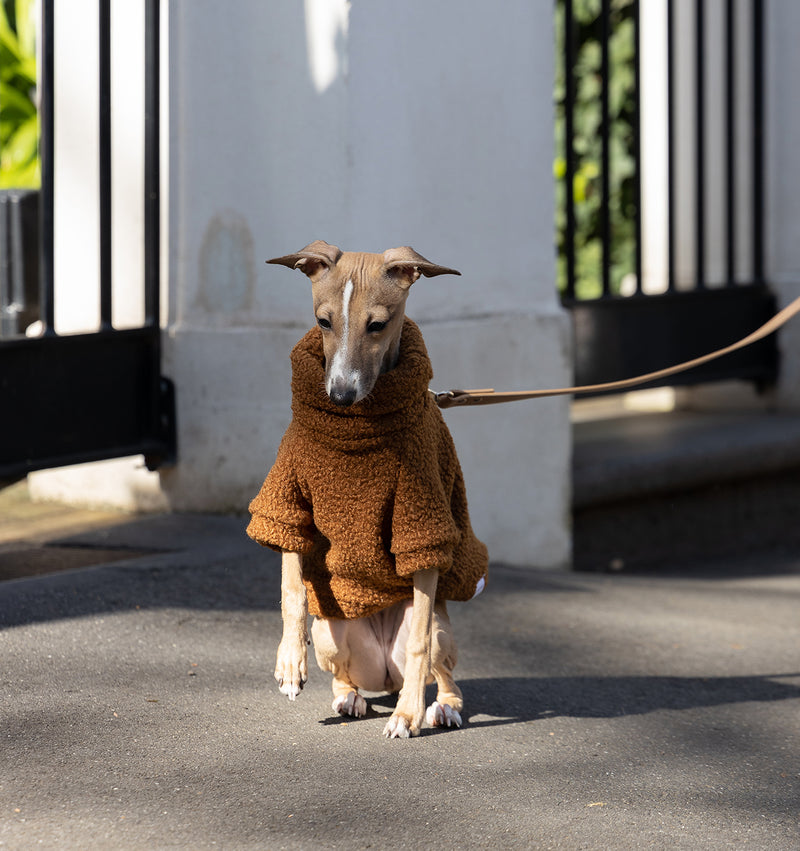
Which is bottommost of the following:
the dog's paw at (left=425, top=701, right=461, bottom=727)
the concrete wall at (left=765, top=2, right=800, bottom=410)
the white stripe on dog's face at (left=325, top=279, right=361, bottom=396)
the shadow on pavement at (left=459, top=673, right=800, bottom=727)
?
the shadow on pavement at (left=459, top=673, right=800, bottom=727)

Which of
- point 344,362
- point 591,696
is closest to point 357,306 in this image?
point 344,362

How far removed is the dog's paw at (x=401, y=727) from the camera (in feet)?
9.99

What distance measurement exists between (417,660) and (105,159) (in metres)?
3.14

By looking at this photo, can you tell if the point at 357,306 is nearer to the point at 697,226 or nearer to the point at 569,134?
the point at 569,134

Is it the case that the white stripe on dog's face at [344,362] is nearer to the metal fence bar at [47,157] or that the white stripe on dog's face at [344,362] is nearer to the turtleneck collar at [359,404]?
the turtleneck collar at [359,404]

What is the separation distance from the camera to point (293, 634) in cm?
296

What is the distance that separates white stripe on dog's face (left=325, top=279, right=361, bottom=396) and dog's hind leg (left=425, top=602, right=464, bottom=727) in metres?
0.78

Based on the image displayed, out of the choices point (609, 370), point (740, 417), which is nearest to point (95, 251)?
point (609, 370)

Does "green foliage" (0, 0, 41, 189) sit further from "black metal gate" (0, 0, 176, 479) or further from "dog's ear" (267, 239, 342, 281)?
"dog's ear" (267, 239, 342, 281)

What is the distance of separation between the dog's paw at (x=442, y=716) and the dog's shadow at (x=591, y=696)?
1.0 inches

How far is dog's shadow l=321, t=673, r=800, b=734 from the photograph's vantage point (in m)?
3.42

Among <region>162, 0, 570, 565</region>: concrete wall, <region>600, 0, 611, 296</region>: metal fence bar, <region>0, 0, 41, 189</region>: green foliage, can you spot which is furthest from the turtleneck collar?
<region>0, 0, 41, 189</region>: green foliage

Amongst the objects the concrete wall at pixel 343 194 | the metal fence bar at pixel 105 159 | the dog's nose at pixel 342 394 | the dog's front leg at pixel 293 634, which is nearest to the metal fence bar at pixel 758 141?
the concrete wall at pixel 343 194

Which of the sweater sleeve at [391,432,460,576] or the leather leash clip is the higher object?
the leather leash clip
